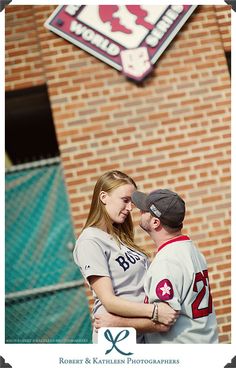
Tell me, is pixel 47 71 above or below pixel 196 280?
above

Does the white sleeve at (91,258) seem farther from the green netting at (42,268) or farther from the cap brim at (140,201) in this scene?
the green netting at (42,268)

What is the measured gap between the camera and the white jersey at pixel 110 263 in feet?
11.2

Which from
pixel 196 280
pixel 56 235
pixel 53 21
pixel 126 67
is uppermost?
pixel 53 21

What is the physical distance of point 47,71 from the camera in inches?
233

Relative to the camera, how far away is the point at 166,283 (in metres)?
3.24

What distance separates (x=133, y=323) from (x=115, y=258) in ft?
1.28

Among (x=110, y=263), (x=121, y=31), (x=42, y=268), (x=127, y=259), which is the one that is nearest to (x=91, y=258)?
(x=110, y=263)

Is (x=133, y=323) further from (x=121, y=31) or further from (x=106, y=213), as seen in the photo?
(x=121, y=31)

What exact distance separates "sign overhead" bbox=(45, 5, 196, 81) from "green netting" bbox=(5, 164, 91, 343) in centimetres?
122

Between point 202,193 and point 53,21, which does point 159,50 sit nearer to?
point 53,21

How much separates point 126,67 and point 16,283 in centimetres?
236
